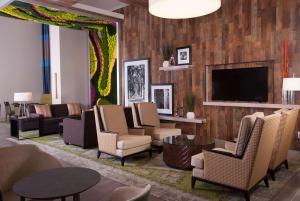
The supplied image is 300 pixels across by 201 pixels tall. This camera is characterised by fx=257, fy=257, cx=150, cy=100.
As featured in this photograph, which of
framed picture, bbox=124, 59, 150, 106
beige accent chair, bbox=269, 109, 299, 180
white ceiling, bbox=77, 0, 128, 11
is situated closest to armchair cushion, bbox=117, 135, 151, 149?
beige accent chair, bbox=269, 109, 299, 180

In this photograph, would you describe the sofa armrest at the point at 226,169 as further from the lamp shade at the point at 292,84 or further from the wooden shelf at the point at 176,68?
the wooden shelf at the point at 176,68

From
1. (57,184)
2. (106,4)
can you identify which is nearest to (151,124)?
(57,184)

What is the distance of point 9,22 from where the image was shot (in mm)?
10953

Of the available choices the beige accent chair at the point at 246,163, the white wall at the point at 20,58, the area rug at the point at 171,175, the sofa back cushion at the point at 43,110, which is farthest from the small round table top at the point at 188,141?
the white wall at the point at 20,58

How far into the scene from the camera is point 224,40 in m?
5.89

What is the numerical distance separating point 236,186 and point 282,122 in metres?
1.24

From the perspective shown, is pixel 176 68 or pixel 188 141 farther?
pixel 176 68

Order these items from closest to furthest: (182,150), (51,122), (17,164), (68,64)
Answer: (17,164), (182,150), (51,122), (68,64)

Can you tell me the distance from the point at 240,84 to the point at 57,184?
4696 mm

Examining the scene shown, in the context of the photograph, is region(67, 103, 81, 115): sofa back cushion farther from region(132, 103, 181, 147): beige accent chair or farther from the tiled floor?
the tiled floor

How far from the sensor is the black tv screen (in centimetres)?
538

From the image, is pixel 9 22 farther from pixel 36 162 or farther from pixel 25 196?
pixel 25 196

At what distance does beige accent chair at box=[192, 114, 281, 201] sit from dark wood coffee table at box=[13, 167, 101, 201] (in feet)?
5.04

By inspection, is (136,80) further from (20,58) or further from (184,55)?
(20,58)
